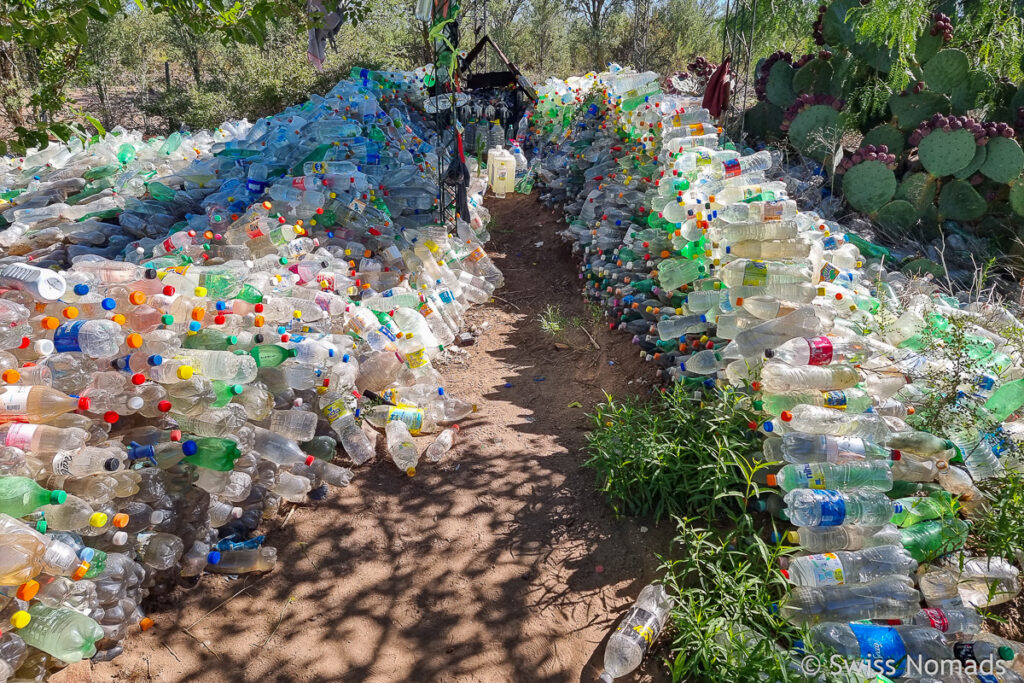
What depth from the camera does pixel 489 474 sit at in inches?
126

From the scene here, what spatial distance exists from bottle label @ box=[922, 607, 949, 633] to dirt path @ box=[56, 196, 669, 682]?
0.93 meters

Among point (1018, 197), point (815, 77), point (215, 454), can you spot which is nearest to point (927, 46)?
point (815, 77)

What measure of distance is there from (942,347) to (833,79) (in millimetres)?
5123

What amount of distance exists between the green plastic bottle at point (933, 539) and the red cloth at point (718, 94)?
19.1 ft

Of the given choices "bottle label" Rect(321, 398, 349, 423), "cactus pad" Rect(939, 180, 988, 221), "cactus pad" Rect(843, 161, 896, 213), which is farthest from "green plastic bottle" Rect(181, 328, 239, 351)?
"cactus pad" Rect(939, 180, 988, 221)

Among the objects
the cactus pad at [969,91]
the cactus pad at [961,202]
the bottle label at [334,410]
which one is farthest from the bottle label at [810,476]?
the cactus pad at [969,91]

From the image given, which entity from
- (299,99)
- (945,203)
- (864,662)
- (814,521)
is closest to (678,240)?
(814,521)

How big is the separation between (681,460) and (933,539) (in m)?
0.97

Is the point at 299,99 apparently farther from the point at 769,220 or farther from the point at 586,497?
the point at 586,497

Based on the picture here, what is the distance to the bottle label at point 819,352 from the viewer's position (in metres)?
2.88

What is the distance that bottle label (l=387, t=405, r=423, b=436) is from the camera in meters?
3.43

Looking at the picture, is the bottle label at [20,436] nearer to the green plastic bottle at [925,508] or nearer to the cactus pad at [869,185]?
the green plastic bottle at [925,508]

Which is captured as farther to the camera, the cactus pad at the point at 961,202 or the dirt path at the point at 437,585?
the cactus pad at the point at 961,202

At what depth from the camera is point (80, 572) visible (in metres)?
1.98
